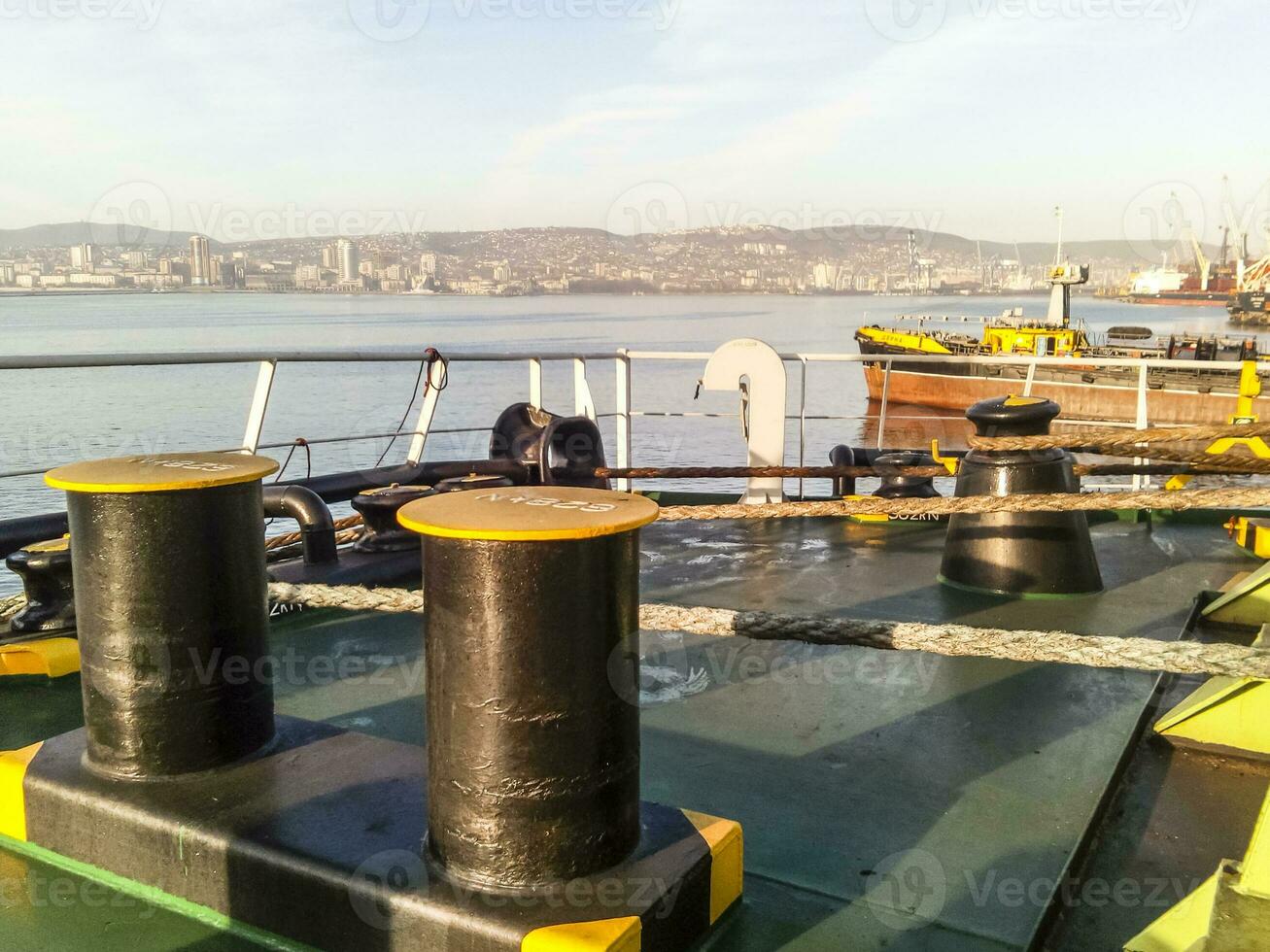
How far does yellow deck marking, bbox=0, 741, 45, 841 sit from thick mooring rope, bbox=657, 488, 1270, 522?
194 cm

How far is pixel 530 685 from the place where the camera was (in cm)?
194

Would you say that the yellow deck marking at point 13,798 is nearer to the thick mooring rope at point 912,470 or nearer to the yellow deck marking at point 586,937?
the yellow deck marking at point 586,937

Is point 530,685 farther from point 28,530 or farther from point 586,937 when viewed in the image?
point 28,530

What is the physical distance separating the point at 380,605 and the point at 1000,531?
356 cm

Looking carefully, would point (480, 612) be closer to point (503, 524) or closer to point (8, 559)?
point (503, 524)

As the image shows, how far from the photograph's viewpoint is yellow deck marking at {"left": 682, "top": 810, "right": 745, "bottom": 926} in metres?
2.19

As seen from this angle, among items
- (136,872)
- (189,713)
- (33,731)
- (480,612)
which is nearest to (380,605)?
(189,713)

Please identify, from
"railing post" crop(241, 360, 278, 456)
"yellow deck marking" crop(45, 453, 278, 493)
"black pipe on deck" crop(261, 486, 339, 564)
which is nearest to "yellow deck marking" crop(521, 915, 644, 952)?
"yellow deck marking" crop(45, 453, 278, 493)

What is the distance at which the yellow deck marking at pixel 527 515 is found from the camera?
1891 mm

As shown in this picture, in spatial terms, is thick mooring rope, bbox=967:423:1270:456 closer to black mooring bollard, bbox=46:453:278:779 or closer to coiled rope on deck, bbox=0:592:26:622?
black mooring bollard, bbox=46:453:278:779

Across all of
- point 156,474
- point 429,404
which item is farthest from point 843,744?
point 429,404

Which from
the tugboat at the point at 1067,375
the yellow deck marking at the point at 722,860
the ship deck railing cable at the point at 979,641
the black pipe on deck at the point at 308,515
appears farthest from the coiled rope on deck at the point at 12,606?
the tugboat at the point at 1067,375

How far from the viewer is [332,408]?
154ft

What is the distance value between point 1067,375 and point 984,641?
139 ft
